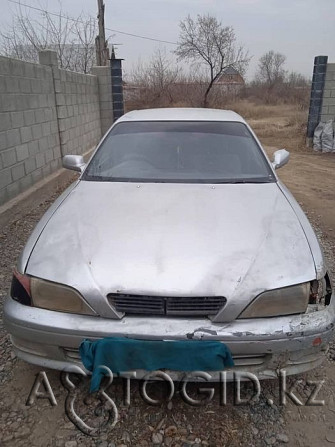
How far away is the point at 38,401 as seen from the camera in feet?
6.66

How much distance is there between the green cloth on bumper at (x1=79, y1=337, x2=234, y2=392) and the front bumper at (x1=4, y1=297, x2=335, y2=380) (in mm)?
28

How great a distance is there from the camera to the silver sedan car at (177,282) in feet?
5.69

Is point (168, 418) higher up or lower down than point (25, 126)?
lower down

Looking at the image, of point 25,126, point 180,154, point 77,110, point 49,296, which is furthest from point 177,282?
point 77,110

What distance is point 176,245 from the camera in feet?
6.45

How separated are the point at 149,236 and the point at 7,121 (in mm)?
3844

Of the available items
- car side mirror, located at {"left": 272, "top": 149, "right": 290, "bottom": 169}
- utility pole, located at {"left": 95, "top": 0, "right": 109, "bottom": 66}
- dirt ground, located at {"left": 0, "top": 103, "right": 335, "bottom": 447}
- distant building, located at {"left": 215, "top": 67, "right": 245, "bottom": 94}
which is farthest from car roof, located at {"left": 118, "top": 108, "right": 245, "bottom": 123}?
distant building, located at {"left": 215, "top": 67, "right": 245, "bottom": 94}

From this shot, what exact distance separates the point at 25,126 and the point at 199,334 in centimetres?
492

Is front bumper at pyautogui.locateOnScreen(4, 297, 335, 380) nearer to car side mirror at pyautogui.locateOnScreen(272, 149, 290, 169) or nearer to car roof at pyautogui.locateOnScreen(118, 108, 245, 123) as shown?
car side mirror at pyautogui.locateOnScreen(272, 149, 290, 169)

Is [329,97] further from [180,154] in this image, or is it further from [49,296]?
[49,296]

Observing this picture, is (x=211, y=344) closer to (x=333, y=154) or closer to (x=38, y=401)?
→ (x=38, y=401)

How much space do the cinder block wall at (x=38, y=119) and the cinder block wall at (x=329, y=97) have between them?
6.53 metres

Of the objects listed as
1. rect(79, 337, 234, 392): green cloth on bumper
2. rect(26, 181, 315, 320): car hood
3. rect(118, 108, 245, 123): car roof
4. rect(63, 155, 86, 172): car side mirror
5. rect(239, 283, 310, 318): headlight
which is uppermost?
rect(118, 108, 245, 123): car roof

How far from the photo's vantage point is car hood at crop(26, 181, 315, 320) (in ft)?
5.79
